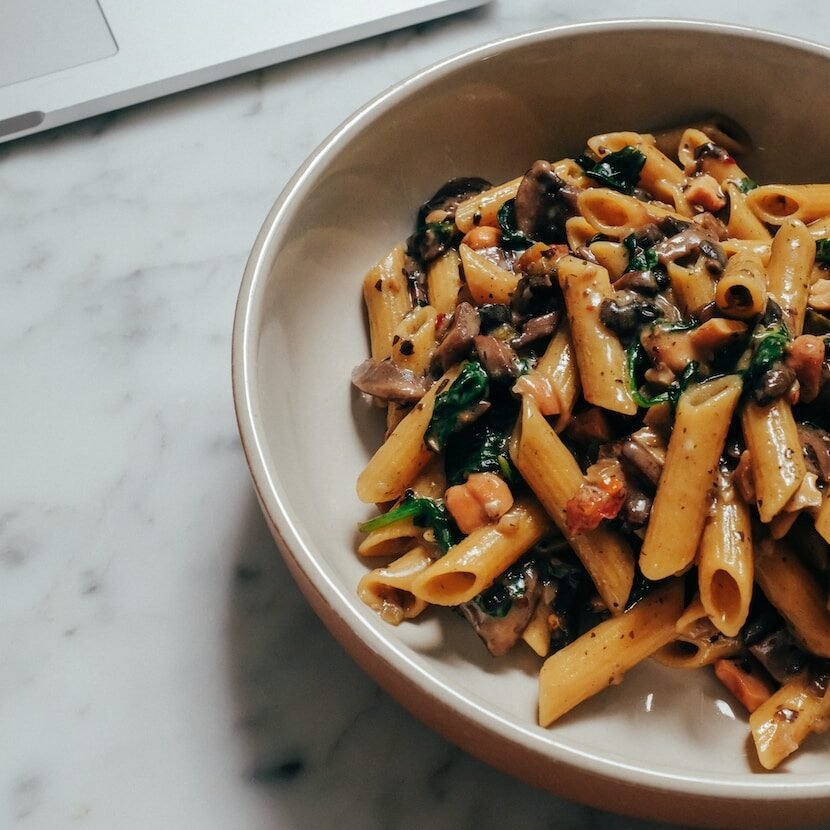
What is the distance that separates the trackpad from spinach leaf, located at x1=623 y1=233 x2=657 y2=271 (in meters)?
1.18

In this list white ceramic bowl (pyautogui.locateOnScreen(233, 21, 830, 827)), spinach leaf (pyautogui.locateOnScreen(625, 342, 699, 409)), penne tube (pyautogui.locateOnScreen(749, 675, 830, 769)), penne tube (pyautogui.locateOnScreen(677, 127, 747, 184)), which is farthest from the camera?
penne tube (pyautogui.locateOnScreen(677, 127, 747, 184))

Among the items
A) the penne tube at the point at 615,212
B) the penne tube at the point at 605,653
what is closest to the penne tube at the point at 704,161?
the penne tube at the point at 615,212

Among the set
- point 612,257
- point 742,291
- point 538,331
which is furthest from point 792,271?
point 538,331

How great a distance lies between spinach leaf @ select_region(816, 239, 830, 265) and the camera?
1.40m

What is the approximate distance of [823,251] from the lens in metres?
1.40

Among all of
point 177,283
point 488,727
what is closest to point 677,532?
point 488,727

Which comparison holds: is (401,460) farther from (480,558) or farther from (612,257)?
(612,257)

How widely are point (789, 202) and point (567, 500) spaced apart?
658mm

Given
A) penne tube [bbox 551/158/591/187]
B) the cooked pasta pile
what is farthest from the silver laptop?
the cooked pasta pile

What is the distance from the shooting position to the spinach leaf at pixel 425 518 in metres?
1.26

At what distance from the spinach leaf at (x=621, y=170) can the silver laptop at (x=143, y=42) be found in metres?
0.73

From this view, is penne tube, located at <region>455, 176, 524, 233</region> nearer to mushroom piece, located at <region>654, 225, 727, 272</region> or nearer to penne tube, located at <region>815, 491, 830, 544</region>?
mushroom piece, located at <region>654, 225, 727, 272</region>

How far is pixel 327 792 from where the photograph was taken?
50.8 inches

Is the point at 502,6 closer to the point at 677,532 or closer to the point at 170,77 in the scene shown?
the point at 170,77
